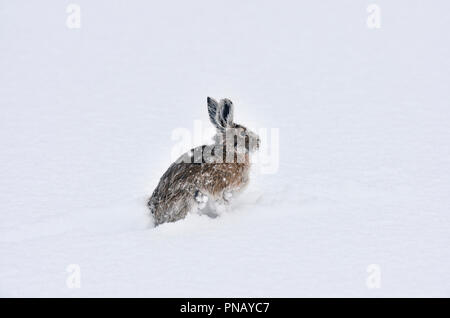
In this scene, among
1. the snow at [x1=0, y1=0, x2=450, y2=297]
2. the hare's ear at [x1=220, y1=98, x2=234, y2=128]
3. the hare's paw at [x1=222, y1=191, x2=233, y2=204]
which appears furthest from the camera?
the hare's ear at [x1=220, y1=98, x2=234, y2=128]

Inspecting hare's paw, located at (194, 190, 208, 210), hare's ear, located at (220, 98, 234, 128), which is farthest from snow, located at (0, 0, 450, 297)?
hare's ear, located at (220, 98, 234, 128)

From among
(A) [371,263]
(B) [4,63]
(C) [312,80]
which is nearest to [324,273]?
(A) [371,263]

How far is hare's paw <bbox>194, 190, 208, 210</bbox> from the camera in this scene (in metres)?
5.29

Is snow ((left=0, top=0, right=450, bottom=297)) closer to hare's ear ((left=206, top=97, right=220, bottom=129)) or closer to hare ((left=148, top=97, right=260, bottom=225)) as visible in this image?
hare ((left=148, top=97, right=260, bottom=225))

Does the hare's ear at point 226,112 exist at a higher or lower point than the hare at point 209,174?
higher

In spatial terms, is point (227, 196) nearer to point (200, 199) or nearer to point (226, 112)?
point (200, 199)

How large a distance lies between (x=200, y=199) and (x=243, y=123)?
361 centimetres

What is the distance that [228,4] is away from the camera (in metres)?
14.4

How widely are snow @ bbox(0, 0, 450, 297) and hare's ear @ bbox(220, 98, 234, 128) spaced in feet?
2.96

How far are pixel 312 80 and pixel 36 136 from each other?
5.44 metres

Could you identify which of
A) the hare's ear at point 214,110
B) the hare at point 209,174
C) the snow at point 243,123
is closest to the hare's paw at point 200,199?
the hare at point 209,174

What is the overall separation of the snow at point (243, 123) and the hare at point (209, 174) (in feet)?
0.72

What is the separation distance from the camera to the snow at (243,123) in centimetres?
435

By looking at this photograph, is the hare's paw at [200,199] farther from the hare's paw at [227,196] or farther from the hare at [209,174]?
the hare's paw at [227,196]
